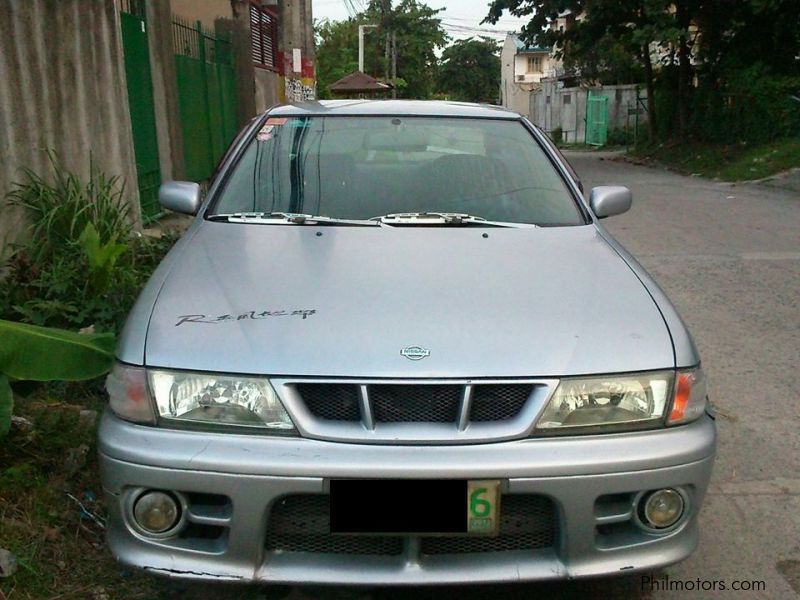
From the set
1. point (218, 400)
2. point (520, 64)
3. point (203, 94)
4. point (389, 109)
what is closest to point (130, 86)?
point (203, 94)

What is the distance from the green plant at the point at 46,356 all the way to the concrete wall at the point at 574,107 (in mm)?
29657

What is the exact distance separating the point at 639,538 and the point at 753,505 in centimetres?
120

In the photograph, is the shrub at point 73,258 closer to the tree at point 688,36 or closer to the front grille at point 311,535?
the front grille at point 311,535

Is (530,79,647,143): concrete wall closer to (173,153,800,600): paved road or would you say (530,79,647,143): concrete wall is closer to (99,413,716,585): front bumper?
(173,153,800,600): paved road

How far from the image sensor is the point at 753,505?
337 centimetres

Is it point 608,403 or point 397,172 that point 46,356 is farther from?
point 608,403

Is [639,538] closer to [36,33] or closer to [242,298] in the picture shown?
[242,298]

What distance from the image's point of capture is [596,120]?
3481 cm

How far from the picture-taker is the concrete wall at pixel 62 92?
5.22 metres

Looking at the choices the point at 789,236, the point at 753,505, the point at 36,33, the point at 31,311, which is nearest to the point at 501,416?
the point at 753,505

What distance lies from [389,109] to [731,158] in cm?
1583

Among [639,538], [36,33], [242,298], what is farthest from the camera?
[36,33]

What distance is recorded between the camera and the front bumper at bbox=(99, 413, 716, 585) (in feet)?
7.30

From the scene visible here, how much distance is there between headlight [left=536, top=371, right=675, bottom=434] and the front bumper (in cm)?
4
